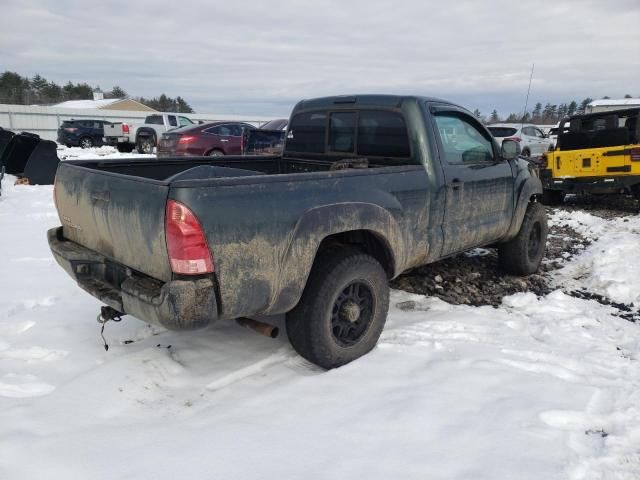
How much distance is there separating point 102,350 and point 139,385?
Result: 2.21 feet

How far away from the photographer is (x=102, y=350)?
363 centimetres

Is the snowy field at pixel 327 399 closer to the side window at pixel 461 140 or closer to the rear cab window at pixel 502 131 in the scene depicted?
the side window at pixel 461 140

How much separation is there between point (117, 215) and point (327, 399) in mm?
1654

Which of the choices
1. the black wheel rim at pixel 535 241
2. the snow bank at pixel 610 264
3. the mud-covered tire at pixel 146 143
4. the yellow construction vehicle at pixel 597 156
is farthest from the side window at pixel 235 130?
the black wheel rim at pixel 535 241

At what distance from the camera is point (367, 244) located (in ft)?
12.2

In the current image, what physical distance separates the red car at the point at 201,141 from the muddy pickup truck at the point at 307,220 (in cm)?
964

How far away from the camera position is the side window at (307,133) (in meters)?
4.79

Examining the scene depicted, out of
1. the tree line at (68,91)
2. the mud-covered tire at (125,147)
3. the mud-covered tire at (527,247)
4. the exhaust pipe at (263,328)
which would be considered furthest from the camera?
the tree line at (68,91)

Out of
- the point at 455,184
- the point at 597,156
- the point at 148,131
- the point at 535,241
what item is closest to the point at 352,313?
the point at 455,184

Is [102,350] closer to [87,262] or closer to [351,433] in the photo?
[87,262]

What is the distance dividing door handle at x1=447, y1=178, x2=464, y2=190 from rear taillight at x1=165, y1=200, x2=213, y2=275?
2.30 metres

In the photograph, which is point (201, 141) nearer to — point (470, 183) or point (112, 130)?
point (470, 183)

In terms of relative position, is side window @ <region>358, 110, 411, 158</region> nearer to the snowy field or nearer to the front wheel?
the snowy field

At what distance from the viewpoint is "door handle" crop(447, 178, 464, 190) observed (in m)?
4.11
